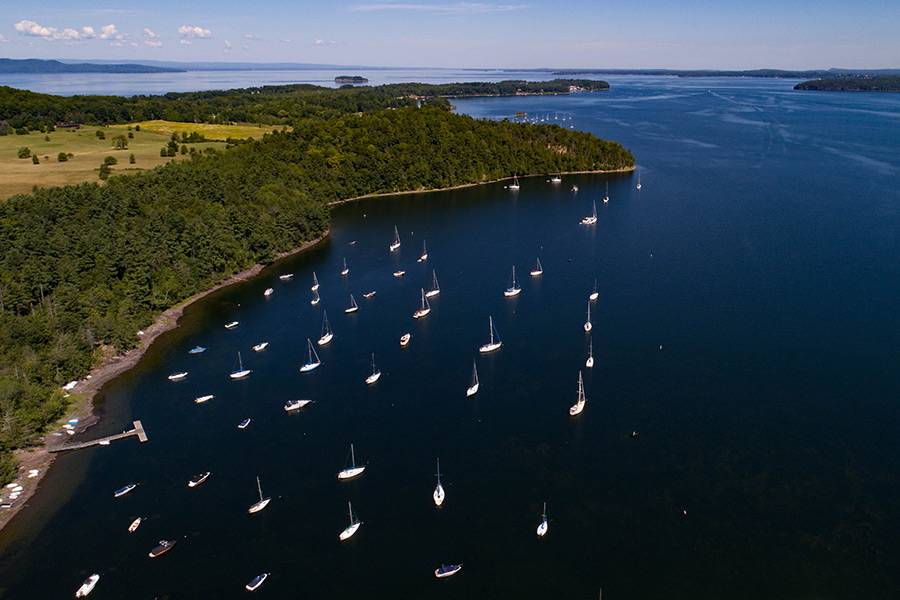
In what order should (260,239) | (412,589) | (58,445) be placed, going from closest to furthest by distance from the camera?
(412,589) → (58,445) → (260,239)

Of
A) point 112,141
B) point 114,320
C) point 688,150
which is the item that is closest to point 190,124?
point 112,141

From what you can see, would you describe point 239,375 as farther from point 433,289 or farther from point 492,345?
point 433,289

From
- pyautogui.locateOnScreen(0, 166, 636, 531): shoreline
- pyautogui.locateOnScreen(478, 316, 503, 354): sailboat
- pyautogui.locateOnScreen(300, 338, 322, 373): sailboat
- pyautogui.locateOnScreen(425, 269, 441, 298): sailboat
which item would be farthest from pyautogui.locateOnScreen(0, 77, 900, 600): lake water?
pyautogui.locateOnScreen(425, 269, 441, 298): sailboat

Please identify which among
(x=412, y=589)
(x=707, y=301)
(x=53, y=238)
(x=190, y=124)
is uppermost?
(x=190, y=124)

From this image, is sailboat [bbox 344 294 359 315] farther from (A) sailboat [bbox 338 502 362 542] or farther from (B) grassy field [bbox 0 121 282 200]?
(B) grassy field [bbox 0 121 282 200]

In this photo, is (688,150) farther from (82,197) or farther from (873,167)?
(82,197)

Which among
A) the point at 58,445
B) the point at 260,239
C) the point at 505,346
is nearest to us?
the point at 58,445
